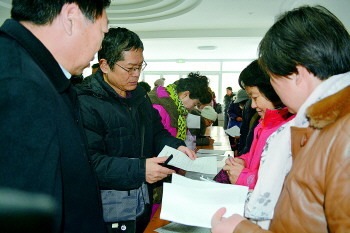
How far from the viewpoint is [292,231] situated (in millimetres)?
615

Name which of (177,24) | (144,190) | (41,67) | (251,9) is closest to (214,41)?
(177,24)

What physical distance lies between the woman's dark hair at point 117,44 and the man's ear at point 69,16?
2.21 feet

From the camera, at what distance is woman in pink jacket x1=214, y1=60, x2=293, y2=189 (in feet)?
4.07

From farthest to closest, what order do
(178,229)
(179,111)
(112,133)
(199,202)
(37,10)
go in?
(179,111)
(112,133)
(178,229)
(199,202)
(37,10)

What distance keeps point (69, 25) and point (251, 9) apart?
634 centimetres

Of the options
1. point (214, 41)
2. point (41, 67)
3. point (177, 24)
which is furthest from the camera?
point (214, 41)

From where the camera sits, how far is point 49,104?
2.00ft

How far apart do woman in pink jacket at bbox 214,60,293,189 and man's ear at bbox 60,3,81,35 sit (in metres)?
0.95

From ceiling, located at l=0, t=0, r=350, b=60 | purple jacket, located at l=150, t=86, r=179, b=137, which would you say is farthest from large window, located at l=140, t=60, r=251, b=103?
purple jacket, located at l=150, t=86, r=179, b=137

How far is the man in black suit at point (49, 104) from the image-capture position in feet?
1.78

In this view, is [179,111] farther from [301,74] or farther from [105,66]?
[301,74]

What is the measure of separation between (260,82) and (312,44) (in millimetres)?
751

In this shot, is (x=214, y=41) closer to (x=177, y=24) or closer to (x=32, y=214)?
(x=177, y=24)

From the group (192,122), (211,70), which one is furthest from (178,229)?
(211,70)
